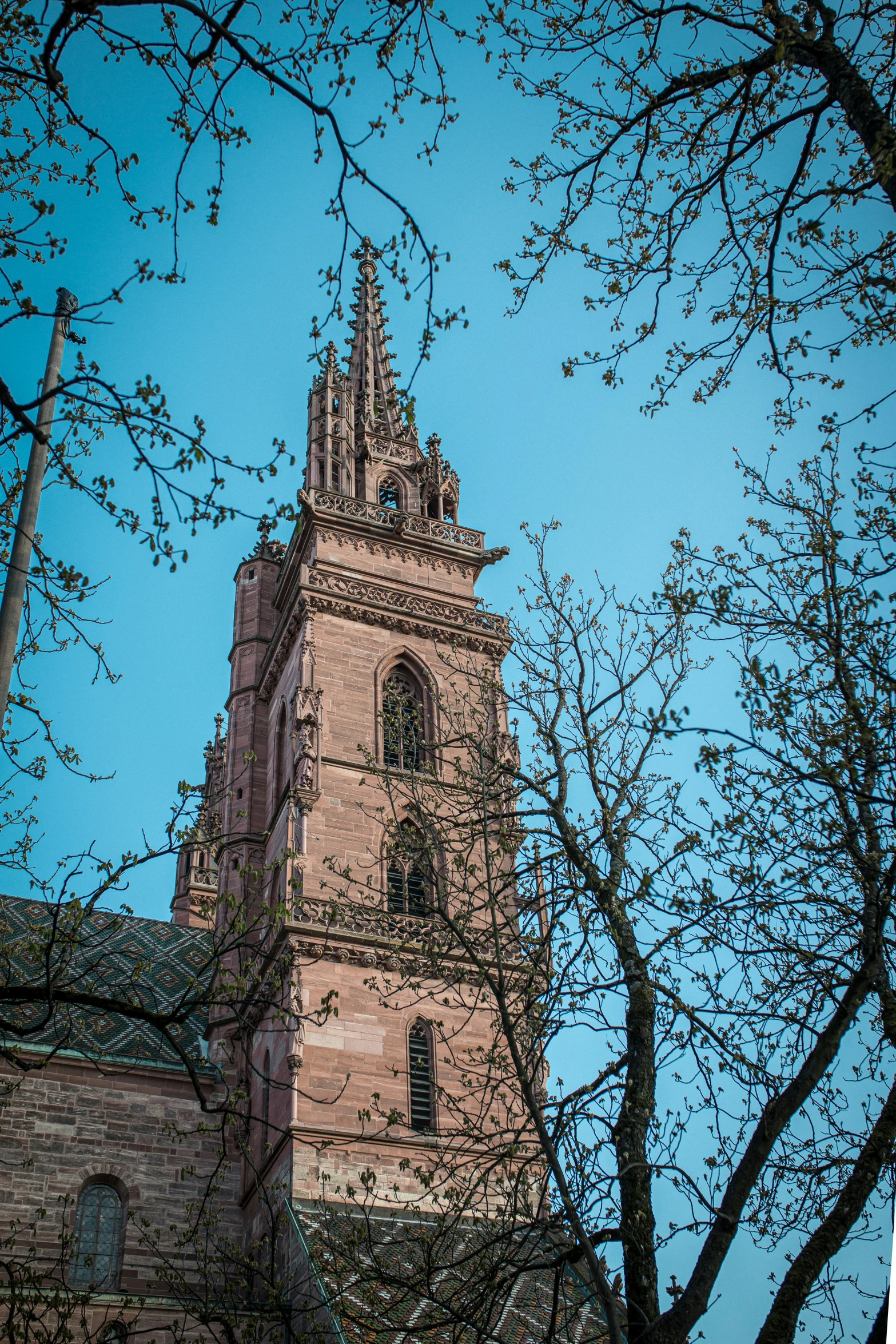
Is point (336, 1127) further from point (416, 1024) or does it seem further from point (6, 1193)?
point (6, 1193)

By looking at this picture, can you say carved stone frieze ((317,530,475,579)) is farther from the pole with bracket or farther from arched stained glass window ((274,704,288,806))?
the pole with bracket

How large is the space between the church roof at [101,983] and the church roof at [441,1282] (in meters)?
2.17

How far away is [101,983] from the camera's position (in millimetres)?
10008

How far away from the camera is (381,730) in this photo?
26109 millimetres

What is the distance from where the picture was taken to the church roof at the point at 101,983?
833 centimetres

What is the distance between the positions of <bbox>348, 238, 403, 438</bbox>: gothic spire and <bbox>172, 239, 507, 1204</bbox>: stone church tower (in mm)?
57

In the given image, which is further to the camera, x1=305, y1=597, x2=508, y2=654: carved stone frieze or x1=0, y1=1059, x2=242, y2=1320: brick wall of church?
x1=305, y1=597, x2=508, y2=654: carved stone frieze

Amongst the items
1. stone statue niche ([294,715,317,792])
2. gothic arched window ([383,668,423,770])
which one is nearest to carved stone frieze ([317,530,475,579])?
gothic arched window ([383,668,423,770])

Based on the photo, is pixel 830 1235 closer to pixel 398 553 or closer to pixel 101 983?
pixel 101 983

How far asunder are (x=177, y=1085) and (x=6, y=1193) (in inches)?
144

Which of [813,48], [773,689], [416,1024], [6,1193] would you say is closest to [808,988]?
[773,689]

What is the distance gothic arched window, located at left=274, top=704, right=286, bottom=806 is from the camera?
2808 cm

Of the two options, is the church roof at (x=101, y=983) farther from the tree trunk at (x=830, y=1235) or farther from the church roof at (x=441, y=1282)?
the tree trunk at (x=830, y=1235)

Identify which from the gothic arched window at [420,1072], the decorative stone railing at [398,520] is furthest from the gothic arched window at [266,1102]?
the decorative stone railing at [398,520]
